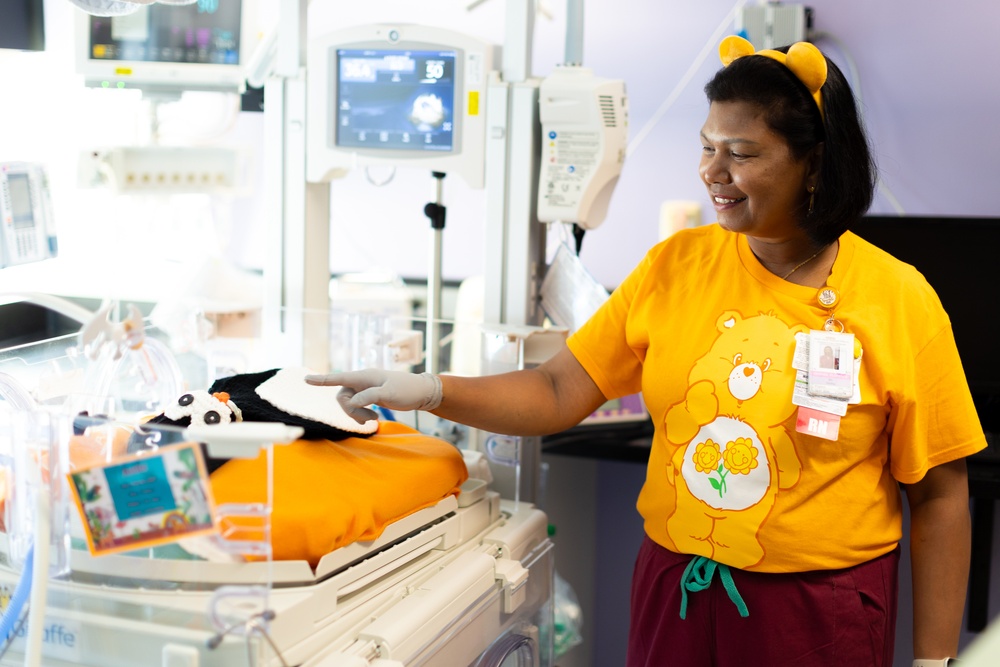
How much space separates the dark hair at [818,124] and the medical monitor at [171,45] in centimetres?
118

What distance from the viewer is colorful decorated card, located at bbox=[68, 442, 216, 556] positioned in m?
1.10

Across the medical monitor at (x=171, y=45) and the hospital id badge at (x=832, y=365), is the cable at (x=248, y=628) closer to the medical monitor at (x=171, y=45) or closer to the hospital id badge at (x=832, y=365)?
the hospital id badge at (x=832, y=365)

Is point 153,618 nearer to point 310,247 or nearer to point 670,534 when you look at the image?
point 670,534

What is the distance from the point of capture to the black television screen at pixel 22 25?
2.04 meters

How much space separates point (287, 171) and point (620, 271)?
1.44 meters

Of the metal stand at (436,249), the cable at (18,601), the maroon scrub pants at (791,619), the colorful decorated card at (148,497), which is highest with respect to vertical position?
the metal stand at (436,249)

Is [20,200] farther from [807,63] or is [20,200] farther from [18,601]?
[807,63]

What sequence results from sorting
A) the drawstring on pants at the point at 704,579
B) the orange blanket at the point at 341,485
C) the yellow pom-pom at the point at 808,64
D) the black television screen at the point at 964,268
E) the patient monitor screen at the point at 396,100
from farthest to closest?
the black television screen at the point at 964,268 → the patient monitor screen at the point at 396,100 → the drawstring on pants at the point at 704,579 → the yellow pom-pom at the point at 808,64 → the orange blanket at the point at 341,485

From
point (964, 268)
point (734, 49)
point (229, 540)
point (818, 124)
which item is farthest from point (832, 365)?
point (964, 268)

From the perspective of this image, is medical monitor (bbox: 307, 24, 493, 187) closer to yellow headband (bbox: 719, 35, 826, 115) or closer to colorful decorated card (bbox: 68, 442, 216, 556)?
yellow headband (bbox: 719, 35, 826, 115)

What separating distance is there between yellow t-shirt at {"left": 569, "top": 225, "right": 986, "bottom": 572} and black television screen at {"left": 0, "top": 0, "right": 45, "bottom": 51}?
54.7 inches

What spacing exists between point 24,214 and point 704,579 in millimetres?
1256

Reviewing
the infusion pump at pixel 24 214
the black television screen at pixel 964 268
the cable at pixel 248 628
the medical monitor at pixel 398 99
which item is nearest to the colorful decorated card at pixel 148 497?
the cable at pixel 248 628

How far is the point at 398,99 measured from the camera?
211 cm
